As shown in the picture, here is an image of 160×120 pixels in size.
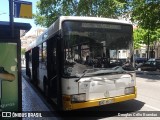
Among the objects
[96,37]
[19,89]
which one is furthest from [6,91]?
[96,37]

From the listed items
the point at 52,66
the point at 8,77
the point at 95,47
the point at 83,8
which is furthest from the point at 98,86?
the point at 83,8

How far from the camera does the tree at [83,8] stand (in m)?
31.4

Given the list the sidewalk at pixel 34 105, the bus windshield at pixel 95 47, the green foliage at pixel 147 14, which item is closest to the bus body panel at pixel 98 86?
the bus windshield at pixel 95 47

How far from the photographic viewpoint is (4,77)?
620 centimetres

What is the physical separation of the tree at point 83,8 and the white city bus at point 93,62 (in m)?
22.9

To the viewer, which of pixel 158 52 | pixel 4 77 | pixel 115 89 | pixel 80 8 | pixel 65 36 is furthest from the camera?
pixel 158 52

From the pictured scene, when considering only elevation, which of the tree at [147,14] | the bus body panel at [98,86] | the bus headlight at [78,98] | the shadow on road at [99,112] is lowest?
the shadow on road at [99,112]

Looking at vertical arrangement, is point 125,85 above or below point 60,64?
below

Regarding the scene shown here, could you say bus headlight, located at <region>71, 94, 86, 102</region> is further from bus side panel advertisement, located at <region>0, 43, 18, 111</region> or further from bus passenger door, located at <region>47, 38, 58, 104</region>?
bus side panel advertisement, located at <region>0, 43, 18, 111</region>

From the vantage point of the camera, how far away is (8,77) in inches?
246

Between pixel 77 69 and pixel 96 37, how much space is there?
3.50ft

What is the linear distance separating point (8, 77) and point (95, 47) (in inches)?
110

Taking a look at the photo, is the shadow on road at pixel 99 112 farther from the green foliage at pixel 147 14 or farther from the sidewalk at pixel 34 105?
the green foliage at pixel 147 14

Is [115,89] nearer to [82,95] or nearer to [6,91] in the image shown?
[82,95]
